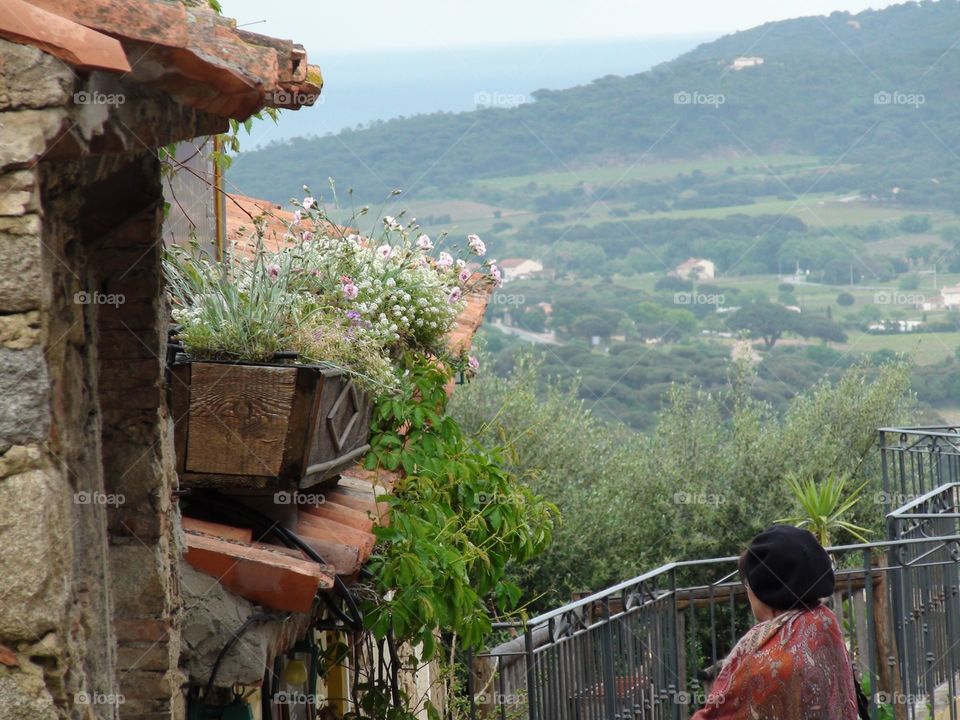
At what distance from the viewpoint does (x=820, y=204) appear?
176 feet

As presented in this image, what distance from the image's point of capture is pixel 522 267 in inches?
1817

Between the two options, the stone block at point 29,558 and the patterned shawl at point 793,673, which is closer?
the stone block at point 29,558

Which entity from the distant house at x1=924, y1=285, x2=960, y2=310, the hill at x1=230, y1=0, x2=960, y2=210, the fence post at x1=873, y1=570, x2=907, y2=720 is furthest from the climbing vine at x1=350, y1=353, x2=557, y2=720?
the hill at x1=230, y1=0, x2=960, y2=210

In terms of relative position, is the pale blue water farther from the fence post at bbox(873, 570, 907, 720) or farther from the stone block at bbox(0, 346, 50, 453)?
the stone block at bbox(0, 346, 50, 453)

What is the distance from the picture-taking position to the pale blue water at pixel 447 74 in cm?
6102

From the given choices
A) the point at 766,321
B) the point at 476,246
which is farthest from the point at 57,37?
the point at 766,321

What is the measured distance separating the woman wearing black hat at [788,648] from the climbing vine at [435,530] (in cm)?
114

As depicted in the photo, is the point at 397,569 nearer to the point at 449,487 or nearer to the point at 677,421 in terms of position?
the point at 449,487

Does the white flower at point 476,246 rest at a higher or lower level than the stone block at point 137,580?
higher

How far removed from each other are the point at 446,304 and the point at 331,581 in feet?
6.78

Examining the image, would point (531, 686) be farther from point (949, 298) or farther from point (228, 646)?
point (949, 298)

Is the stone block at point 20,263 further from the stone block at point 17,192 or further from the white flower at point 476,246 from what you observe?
the white flower at point 476,246

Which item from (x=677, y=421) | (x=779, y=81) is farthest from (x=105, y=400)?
(x=779, y=81)

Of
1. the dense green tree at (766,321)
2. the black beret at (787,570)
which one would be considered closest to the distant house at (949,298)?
the dense green tree at (766,321)
